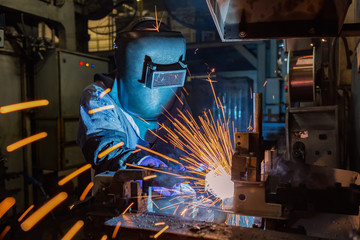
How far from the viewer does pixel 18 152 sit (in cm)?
450

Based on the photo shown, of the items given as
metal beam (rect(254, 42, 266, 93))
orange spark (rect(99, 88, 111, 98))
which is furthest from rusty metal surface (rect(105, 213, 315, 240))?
metal beam (rect(254, 42, 266, 93))

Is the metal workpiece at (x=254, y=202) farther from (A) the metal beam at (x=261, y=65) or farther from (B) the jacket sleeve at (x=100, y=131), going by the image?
(A) the metal beam at (x=261, y=65)

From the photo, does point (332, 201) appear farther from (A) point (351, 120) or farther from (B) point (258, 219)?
(A) point (351, 120)

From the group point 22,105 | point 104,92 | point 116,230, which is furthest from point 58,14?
point 116,230

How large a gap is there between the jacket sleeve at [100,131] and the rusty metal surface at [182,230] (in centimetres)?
122

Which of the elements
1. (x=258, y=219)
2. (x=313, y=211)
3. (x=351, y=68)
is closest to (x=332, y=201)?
(x=313, y=211)

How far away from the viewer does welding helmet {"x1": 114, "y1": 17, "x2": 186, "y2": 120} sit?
2557mm

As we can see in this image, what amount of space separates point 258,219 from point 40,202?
441 centimetres

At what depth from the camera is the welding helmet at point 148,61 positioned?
8.39ft

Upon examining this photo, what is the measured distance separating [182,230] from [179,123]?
6.88 feet

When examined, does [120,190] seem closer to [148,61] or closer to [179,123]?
[148,61]

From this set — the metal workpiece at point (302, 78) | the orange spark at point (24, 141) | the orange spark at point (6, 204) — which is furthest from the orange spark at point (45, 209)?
the metal workpiece at point (302, 78)

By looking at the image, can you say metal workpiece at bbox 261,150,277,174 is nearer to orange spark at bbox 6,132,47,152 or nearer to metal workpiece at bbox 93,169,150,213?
metal workpiece at bbox 93,169,150,213

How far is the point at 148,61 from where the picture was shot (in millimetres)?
2557
